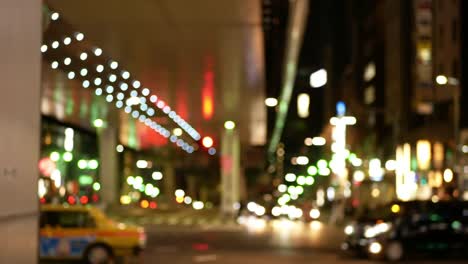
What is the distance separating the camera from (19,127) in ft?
14.6

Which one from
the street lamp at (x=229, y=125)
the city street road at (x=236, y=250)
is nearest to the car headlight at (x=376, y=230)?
the city street road at (x=236, y=250)

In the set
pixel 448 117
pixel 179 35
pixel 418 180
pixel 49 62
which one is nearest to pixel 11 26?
pixel 179 35

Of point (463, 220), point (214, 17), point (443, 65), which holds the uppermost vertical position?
A: point (443, 65)

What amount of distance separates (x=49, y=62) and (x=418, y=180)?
2847 cm

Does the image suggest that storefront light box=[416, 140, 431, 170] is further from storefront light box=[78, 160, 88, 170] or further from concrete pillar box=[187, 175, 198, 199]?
concrete pillar box=[187, 175, 198, 199]

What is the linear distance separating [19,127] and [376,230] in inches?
804

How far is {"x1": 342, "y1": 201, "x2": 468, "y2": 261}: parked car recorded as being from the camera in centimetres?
2362

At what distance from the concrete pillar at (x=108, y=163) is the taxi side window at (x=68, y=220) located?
30.6m

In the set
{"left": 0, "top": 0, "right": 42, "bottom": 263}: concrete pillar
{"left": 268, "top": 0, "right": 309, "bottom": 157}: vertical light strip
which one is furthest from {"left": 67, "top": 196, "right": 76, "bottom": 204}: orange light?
{"left": 0, "top": 0, "right": 42, "bottom": 263}: concrete pillar

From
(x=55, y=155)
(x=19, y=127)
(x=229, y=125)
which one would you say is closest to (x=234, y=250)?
(x=229, y=125)

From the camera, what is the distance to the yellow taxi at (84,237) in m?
19.8

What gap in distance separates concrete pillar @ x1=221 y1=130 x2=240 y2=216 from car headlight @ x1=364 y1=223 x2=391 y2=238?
2826 cm

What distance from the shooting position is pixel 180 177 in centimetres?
8950

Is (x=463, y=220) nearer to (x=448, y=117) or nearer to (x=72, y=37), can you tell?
(x=72, y=37)
